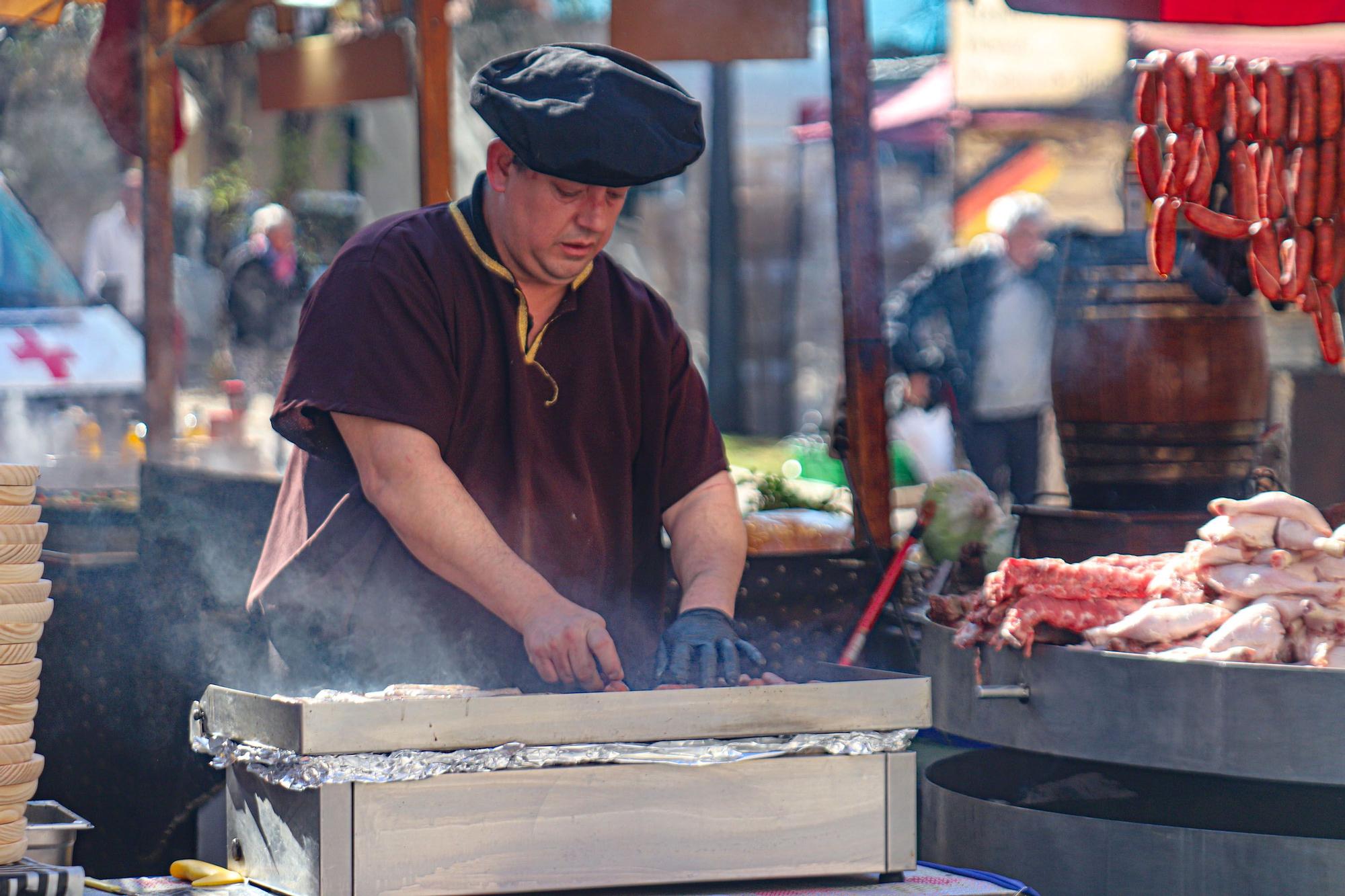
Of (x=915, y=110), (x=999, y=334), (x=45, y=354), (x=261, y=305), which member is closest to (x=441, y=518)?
(x=999, y=334)

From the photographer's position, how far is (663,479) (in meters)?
2.91

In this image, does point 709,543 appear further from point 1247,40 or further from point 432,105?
point 1247,40

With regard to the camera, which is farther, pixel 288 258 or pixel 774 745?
pixel 288 258

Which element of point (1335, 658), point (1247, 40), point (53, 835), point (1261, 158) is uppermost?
point (1247, 40)

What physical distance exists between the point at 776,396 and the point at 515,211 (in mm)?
13441

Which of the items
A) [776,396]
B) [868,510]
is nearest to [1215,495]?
[868,510]

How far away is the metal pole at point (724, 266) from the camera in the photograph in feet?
45.8

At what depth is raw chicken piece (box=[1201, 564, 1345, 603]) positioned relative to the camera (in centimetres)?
296

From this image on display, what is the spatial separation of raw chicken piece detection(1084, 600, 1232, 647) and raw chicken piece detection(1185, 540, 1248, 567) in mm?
110

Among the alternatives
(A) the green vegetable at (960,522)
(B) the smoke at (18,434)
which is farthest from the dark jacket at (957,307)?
(B) the smoke at (18,434)

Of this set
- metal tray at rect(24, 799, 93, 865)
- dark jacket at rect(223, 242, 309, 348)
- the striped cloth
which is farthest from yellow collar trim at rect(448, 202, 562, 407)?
dark jacket at rect(223, 242, 309, 348)

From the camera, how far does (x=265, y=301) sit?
934 cm

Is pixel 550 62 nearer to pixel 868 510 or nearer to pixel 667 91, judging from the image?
pixel 667 91

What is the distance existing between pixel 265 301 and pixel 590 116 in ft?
23.8
